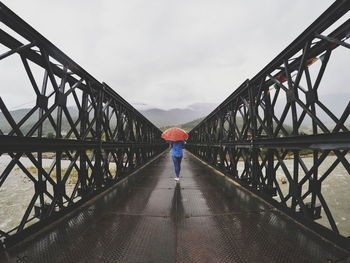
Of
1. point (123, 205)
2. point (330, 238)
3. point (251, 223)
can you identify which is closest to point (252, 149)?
point (251, 223)

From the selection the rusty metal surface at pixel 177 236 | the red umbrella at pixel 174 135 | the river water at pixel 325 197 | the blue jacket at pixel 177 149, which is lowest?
the river water at pixel 325 197

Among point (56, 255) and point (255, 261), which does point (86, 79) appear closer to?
point (56, 255)

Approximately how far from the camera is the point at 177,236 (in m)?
2.37

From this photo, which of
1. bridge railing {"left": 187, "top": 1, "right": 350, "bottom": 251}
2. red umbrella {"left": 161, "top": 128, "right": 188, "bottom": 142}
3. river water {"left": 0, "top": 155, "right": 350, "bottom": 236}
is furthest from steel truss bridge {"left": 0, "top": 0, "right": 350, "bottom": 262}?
river water {"left": 0, "top": 155, "right": 350, "bottom": 236}

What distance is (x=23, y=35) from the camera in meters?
2.43

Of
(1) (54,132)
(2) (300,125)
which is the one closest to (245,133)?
(2) (300,125)

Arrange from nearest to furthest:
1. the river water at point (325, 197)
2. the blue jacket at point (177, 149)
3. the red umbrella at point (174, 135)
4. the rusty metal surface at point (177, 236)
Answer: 1. the rusty metal surface at point (177, 236)
2. the red umbrella at point (174, 135)
3. the blue jacket at point (177, 149)
4. the river water at point (325, 197)

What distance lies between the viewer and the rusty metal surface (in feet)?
6.53

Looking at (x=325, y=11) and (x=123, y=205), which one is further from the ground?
(x=325, y=11)

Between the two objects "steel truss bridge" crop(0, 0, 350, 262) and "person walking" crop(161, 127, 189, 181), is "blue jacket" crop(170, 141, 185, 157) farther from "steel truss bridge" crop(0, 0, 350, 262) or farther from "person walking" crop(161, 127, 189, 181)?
"steel truss bridge" crop(0, 0, 350, 262)

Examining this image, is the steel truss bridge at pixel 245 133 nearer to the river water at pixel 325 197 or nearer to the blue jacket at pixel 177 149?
the blue jacket at pixel 177 149

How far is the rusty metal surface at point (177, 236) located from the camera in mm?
1991

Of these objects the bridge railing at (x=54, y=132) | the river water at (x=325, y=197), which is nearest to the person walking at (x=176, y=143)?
the bridge railing at (x=54, y=132)

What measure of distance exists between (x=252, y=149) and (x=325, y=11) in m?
2.61
